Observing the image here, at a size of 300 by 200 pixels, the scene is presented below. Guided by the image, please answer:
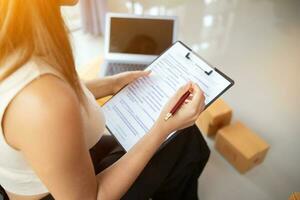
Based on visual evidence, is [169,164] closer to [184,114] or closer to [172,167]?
[172,167]

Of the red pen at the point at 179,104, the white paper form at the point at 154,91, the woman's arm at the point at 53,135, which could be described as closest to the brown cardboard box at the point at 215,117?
the white paper form at the point at 154,91

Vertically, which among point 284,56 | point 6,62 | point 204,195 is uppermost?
point 6,62

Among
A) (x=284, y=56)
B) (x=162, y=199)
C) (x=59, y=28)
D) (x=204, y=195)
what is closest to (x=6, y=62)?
(x=59, y=28)

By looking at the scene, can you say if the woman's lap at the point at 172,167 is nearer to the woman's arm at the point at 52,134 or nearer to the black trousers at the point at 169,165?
Result: the black trousers at the point at 169,165

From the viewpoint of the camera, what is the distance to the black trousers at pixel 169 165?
2.98ft

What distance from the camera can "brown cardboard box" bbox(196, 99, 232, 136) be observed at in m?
1.45

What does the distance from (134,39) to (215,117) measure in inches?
20.9

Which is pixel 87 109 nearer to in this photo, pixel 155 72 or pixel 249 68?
pixel 155 72

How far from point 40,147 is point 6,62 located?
17cm

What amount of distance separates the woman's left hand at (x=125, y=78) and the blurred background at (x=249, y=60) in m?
0.30

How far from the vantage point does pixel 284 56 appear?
202cm

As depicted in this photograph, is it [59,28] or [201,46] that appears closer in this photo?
[59,28]

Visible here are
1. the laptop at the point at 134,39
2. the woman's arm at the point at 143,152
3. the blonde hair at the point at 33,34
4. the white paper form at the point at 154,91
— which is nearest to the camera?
the blonde hair at the point at 33,34

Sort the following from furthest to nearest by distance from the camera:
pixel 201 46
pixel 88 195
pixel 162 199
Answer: pixel 201 46 < pixel 162 199 < pixel 88 195
